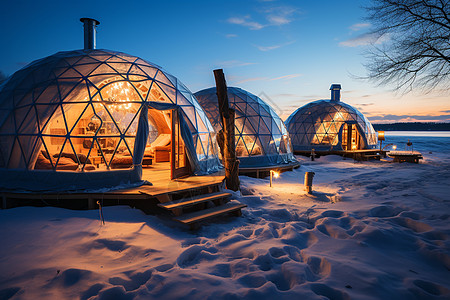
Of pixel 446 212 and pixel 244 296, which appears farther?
pixel 446 212

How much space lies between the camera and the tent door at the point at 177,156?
7391mm

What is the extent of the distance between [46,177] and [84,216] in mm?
1855

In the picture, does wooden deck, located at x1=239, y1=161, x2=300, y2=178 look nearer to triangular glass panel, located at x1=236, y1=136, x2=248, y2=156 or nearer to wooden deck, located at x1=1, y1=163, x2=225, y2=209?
triangular glass panel, located at x1=236, y1=136, x2=248, y2=156

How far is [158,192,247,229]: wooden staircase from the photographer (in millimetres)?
5056

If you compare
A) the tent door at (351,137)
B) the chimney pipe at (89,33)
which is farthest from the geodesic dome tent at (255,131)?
the tent door at (351,137)

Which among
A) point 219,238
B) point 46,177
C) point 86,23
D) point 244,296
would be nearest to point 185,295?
point 244,296

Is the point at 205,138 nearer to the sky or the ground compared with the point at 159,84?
nearer to the ground

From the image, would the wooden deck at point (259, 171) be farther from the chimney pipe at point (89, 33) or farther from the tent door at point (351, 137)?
the tent door at point (351, 137)

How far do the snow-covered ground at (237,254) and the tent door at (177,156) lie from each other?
2.04 metres

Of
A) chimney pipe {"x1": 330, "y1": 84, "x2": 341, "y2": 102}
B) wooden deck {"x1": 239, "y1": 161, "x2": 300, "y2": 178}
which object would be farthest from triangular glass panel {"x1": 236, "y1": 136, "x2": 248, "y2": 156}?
chimney pipe {"x1": 330, "y1": 84, "x2": 341, "y2": 102}

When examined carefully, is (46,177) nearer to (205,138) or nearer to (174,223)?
(174,223)

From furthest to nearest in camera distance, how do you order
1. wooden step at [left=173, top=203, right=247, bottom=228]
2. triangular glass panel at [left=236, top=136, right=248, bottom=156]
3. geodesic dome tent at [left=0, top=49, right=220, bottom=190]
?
1. triangular glass panel at [left=236, top=136, right=248, bottom=156]
2. geodesic dome tent at [left=0, top=49, right=220, bottom=190]
3. wooden step at [left=173, top=203, right=247, bottom=228]

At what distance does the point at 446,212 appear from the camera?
536 cm

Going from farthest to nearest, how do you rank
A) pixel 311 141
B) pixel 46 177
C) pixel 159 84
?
pixel 311 141, pixel 159 84, pixel 46 177
